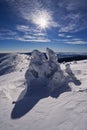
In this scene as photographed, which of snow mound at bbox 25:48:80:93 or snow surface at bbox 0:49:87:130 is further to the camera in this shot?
snow mound at bbox 25:48:80:93

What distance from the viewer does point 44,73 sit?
10781mm

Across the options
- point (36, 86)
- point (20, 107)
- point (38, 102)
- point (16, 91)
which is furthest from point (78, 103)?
point (16, 91)

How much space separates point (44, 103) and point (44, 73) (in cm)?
354

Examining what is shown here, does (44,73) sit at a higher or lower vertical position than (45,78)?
higher

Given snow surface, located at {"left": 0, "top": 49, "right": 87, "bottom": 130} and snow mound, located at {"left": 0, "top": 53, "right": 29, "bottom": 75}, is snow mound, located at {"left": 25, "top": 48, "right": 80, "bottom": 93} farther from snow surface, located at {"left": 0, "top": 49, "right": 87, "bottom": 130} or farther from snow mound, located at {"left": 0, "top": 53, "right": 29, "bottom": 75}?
snow mound, located at {"left": 0, "top": 53, "right": 29, "bottom": 75}

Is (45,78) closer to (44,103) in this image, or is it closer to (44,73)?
(44,73)

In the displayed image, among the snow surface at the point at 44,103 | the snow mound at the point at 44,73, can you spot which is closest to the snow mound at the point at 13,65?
the snow mound at the point at 44,73

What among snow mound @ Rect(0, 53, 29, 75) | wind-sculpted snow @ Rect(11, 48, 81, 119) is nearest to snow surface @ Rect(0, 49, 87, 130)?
wind-sculpted snow @ Rect(11, 48, 81, 119)

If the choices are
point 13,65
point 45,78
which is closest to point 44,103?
point 45,78

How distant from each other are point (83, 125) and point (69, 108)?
4.58 feet

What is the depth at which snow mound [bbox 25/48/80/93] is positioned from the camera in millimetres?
10211

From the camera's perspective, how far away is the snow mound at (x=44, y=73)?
402 inches

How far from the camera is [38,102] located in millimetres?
7719

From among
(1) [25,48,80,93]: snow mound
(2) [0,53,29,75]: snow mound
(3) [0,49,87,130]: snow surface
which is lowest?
(2) [0,53,29,75]: snow mound
